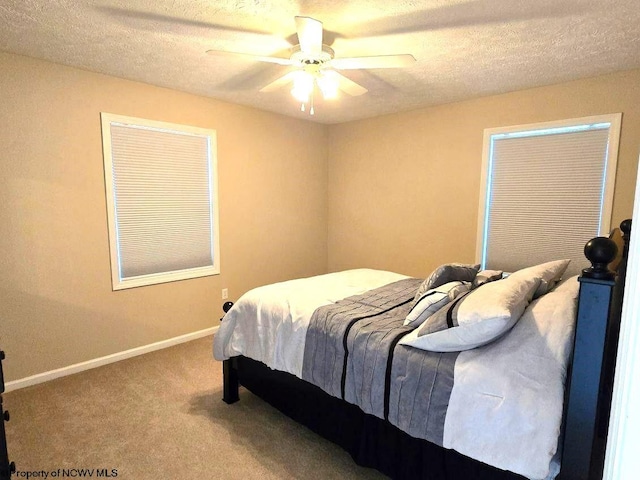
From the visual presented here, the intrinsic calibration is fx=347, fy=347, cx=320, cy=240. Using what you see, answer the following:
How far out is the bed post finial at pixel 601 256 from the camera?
1041mm

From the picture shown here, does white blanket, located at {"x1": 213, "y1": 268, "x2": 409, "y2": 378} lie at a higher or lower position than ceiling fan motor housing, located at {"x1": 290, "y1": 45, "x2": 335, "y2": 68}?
lower

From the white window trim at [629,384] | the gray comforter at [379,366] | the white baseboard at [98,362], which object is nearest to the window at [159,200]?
the white baseboard at [98,362]

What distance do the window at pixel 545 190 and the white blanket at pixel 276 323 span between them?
1.66 metres

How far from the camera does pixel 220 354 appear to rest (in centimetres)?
244

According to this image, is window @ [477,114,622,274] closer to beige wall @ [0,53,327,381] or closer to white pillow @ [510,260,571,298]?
white pillow @ [510,260,571,298]

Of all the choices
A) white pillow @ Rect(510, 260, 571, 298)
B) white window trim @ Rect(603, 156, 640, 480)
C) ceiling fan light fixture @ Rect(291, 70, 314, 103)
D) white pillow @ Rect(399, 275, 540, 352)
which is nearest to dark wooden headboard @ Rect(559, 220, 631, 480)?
white pillow @ Rect(399, 275, 540, 352)

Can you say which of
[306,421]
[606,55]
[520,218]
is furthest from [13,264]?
[606,55]

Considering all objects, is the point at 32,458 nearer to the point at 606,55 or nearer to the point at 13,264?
the point at 13,264

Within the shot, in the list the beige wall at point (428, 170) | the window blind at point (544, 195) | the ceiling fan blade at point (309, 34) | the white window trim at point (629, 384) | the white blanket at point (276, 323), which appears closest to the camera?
the white window trim at point (629, 384)

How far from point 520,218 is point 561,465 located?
8.31 ft

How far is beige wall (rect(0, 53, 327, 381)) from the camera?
254 centimetres

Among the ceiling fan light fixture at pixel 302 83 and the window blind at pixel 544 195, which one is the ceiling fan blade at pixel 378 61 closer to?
the ceiling fan light fixture at pixel 302 83

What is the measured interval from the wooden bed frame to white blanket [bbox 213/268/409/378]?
13cm

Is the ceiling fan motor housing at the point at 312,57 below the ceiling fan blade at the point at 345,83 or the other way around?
the other way around
